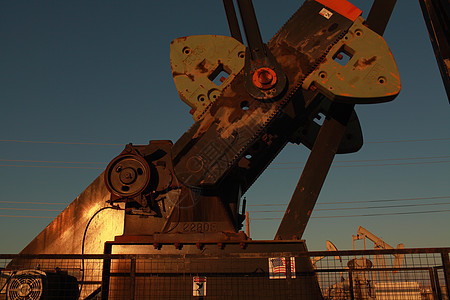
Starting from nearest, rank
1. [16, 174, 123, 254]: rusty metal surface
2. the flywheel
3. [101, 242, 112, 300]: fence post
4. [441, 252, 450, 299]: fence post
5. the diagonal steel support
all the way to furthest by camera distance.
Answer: [441, 252, 450, 299]: fence post, the flywheel, [101, 242, 112, 300]: fence post, the diagonal steel support, [16, 174, 123, 254]: rusty metal surface

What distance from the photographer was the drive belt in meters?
5.22

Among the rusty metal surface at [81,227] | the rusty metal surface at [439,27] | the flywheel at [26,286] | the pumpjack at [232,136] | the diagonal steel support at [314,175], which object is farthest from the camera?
the rusty metal surface at [81,227]

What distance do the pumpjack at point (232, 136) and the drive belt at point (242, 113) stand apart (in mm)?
14

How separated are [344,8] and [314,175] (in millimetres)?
2355

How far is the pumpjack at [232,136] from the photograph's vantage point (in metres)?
5.21

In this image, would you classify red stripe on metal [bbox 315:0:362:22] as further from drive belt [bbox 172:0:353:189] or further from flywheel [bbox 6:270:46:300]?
flywheel [bbox 6:270:46:300]

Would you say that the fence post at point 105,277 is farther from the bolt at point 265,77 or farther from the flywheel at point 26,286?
the bolt at point 265,77

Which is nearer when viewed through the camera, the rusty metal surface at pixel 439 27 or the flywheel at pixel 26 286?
the rusty metal surface at pixel 439 27

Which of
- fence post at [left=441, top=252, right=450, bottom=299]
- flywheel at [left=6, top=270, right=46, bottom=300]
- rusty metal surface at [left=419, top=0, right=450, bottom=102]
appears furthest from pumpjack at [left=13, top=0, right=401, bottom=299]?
fence post at [left=441, top=252, right=450, bottom=299]

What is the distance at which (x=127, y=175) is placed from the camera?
557cm

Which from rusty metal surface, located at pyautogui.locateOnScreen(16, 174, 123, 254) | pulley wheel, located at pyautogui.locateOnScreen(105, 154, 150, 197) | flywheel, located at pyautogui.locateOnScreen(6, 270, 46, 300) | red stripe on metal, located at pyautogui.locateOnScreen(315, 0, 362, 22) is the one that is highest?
red stripe on metal, located at pyautogui.locateOnScreen(315, 0, 362, 22)

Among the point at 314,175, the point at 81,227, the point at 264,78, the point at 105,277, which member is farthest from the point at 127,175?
the point at 314,175

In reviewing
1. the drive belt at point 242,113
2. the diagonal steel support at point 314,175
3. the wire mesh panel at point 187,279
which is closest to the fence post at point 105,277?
the wire mesh panel at point 187,279

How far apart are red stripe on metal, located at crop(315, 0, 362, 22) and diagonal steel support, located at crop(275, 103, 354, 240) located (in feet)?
4.06
